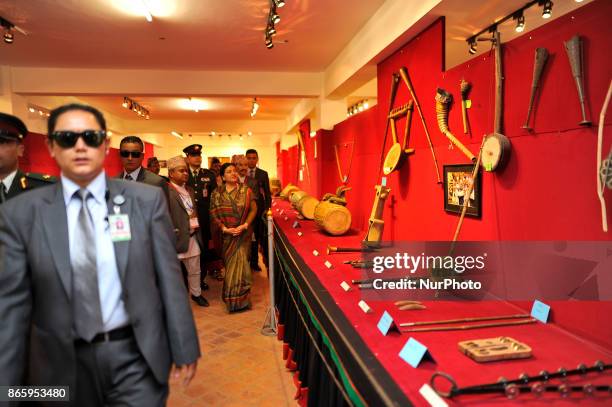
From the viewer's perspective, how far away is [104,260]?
141 centimetres

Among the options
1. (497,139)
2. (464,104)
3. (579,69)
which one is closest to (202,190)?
(464,104)

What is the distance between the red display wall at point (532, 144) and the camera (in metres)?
1.79

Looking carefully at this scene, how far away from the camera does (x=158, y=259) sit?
4.89 ft

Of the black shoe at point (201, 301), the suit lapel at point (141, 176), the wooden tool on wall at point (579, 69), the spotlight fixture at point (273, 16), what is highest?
the spotlight fixture at point (273, 16)

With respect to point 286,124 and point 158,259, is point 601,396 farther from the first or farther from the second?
point 286,124

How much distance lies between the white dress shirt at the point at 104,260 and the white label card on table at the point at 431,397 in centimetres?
103

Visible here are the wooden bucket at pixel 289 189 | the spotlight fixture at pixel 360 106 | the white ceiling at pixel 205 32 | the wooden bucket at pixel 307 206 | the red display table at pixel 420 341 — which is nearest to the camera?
the red display table at pixel 420 341

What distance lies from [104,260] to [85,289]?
110mm

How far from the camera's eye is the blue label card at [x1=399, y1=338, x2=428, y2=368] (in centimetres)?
148

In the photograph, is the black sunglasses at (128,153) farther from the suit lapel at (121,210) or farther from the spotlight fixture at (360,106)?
the spotlight fixture at (360,106)

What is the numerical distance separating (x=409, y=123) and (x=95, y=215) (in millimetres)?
3057

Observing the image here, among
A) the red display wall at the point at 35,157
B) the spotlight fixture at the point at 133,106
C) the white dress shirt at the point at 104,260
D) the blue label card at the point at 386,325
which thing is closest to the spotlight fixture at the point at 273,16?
the white dress shirt at the point at 104,260

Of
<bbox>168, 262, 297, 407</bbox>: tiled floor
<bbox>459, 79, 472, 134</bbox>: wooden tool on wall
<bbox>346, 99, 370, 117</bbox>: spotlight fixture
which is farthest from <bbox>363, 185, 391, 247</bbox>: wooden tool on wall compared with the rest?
<bbox>346, 99, 370, 117</bbox>: spotlight fixture

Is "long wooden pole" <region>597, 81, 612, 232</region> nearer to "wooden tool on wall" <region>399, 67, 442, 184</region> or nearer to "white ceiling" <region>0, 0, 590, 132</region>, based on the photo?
"wooden tool on wall" <region>399, 67, 442, 184</region>
